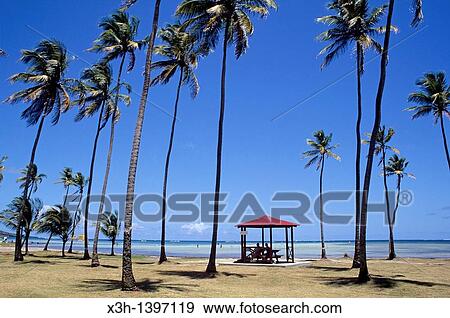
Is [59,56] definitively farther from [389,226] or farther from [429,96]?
[389,226]

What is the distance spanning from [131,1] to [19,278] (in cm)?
1134

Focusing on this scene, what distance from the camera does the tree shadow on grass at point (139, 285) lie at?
13.1 m

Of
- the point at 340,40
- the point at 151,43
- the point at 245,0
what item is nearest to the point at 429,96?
the point at 340,40

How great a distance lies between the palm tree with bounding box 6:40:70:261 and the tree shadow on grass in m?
13.3

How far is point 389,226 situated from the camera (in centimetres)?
3584

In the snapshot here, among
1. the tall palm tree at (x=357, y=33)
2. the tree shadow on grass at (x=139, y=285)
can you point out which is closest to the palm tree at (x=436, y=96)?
the tall palm tree at (x=357, y=33)

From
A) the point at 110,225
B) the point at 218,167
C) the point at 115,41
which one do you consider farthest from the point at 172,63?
the point at 110,225

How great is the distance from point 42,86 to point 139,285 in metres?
17.1

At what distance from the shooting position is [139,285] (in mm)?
14023

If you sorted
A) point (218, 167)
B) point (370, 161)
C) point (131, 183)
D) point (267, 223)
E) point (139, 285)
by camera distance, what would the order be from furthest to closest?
point (267, 223), point (218, 167), point (370, 161), point (139, 285), point (131, 183)

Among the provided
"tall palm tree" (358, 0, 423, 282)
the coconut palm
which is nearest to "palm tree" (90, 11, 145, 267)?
the coconut palm

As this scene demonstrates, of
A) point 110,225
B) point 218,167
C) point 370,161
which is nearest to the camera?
point 370,161

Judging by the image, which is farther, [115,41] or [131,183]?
[115,41]

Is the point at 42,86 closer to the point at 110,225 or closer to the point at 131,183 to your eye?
the point at 131,183
